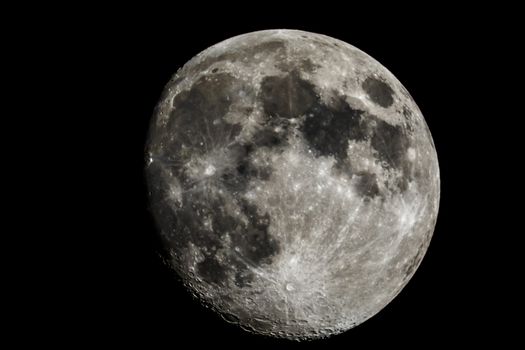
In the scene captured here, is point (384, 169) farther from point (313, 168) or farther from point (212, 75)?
point (212, 75)

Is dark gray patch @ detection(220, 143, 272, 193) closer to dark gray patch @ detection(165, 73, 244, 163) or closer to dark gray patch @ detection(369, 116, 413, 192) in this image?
dark gray patch @ detection(165, 73, 244, 163)

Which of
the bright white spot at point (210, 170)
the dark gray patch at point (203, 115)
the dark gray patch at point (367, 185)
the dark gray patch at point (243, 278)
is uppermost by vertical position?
the dark gray patch at point (203, 115)

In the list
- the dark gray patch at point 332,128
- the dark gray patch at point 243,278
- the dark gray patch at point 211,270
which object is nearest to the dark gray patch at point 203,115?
the dark gray patch at point 332,128

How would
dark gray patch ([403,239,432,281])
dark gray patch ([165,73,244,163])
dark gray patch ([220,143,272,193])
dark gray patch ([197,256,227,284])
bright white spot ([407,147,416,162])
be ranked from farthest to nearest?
1. dark gray patch ([403,239,432,281])
2. bright white spot ([407,147,416,162])
3. dark gray patch ([197,256,227,284])
4. dark gray patch ([165,73,244,163])
5. dark gray patch ([220,143,272,193])

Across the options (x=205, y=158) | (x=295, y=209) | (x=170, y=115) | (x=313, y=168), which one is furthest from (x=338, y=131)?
(x=170, y=115)

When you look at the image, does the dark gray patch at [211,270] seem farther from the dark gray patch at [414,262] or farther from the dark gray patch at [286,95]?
the dark gray patch at [414,262]

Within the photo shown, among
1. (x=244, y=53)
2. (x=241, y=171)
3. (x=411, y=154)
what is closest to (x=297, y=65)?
(x=244, y=53)

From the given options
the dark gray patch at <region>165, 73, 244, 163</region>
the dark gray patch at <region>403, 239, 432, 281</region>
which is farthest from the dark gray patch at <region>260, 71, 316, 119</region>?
the dark gray patch at <region>403, 239, 432, 281</region>

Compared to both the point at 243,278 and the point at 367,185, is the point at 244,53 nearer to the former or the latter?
the point at 367,185

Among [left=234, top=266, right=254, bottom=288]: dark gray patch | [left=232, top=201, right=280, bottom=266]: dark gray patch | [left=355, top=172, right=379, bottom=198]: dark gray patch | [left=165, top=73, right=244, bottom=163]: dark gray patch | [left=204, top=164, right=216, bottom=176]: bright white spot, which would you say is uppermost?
[left=165, top=73, right=244, bottom=163]: dark gray patch
